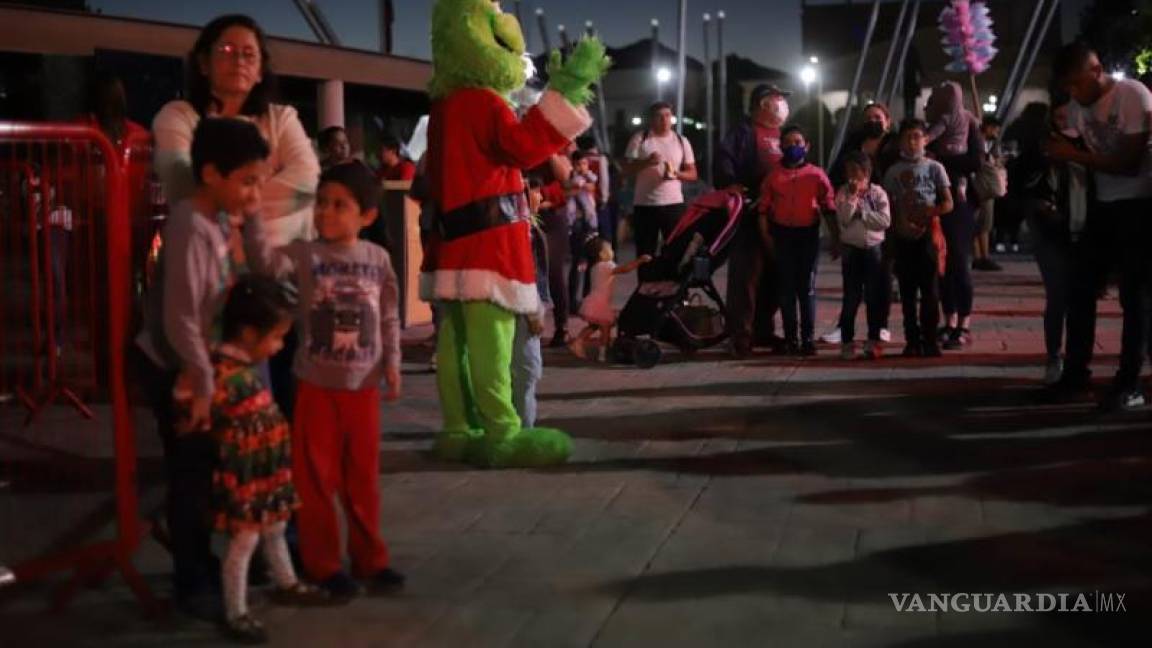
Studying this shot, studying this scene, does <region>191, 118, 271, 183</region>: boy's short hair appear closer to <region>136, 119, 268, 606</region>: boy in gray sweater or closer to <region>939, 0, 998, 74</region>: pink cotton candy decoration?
<region>136, 119, 268, 606</region>: boy in gray sweater

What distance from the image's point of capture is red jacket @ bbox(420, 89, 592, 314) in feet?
21.8

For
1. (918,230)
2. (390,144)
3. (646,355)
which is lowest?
(646,355)

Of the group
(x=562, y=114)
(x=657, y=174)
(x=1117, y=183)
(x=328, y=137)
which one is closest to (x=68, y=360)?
(x=328, y=137)

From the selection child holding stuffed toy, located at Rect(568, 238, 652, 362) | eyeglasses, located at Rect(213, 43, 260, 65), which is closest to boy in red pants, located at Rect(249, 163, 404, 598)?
eyeglasses, located at Rect(213, 43, 260, 65)

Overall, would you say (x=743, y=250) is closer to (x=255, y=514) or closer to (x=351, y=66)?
(x=255, y=514)

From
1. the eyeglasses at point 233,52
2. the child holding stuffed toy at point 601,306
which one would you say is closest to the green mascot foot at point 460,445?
the eyeglasses at point 233,52

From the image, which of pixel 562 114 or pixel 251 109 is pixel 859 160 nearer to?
pixel 562 114

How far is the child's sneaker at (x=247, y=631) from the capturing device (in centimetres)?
431

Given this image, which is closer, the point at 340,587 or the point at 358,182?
the point at 340,587

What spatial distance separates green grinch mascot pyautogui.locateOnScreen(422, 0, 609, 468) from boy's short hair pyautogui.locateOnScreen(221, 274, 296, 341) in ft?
7.65

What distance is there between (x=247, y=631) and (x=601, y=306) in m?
6.68

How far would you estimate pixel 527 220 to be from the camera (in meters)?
6.97

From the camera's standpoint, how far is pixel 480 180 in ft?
22.0

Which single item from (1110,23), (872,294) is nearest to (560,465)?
(872,294)
